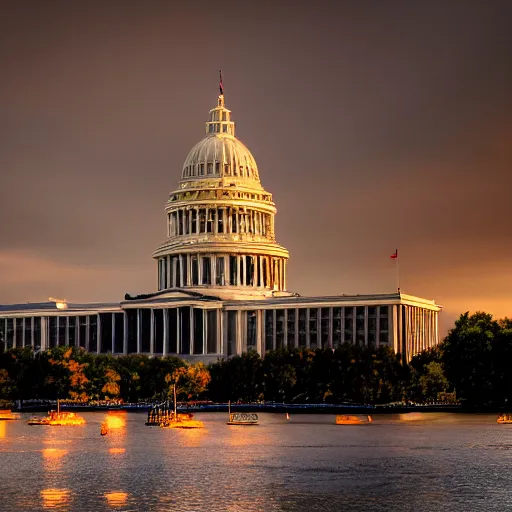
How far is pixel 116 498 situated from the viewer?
5034 inches

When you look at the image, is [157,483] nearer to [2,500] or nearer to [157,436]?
[2,500]

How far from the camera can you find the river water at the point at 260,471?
413 ft

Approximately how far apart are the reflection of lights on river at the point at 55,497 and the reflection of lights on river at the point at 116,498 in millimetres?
2975

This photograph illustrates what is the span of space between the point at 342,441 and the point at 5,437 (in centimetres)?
3760

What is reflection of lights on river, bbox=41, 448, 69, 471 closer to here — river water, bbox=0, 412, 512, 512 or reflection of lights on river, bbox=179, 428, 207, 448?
river water, bbox=0, 412, 512, 512

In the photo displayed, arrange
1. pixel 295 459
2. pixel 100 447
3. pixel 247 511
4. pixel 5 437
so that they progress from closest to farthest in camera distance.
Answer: pixel 247 511
pixel 295 459
pixel 100 447
pixel 5 437

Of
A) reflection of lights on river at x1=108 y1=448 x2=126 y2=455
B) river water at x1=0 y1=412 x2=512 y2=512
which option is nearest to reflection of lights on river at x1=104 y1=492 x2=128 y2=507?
river water at x1=0 y1=412 x2=512 y2=512

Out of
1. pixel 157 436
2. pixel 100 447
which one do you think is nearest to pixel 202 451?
pixel 100 447

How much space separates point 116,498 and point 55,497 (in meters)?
4.50

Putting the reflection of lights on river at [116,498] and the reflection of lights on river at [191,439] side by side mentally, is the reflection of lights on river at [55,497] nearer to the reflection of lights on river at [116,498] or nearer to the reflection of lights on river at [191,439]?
the reflection of lights on river at [116,498]

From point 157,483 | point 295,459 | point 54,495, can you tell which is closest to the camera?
point 54,495

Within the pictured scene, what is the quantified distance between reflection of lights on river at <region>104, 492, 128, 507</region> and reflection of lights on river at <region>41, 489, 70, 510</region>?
2.98 metres

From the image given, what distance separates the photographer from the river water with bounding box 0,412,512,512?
126000mm

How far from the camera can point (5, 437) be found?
193375 millimetres
